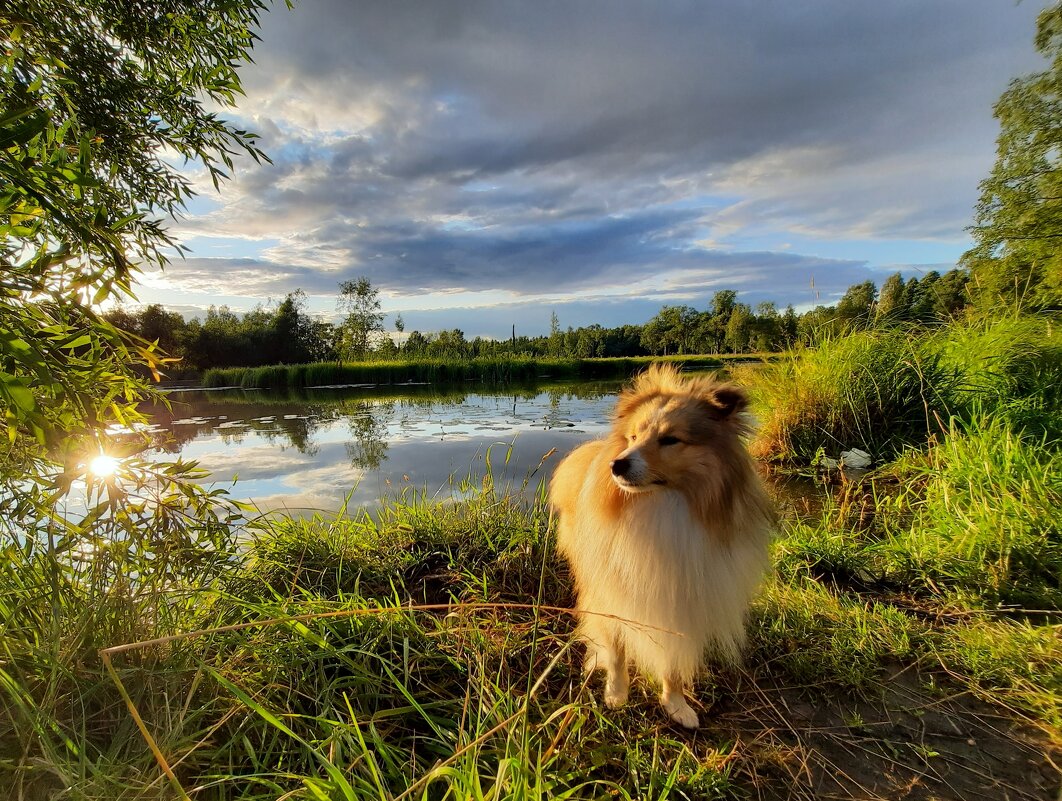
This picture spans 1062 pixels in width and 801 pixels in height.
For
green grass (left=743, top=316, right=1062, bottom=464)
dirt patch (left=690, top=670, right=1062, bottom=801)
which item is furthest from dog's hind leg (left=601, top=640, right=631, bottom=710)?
green grass (left=743, top=316, right=1062, bottom=464)

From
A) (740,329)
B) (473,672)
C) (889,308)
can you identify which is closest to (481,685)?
(473,672)

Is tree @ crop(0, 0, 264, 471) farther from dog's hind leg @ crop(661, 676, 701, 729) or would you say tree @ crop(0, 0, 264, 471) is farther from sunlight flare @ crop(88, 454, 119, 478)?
dog's hind leg @ crop(661, 676, 701, 729)

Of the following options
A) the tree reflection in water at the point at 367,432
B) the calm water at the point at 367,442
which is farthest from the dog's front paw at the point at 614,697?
the tree reflection in water at the point at 367,432

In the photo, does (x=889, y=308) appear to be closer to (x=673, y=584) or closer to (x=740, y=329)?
(x=673, y=584)

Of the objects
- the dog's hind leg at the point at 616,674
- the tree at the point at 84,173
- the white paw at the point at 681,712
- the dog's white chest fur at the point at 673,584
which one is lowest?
the white paw at the point at 681,712

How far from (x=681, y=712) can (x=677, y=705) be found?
0.03 metres

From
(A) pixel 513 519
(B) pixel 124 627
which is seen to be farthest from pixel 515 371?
(B) pixel 124 627

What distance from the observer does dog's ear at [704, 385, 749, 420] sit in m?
2.04

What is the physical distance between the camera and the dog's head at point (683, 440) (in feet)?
6.23

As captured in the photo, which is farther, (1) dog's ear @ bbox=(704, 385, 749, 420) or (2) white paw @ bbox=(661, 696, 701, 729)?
(1) dog's ear @ bbox=(704, 385, 749, 420)

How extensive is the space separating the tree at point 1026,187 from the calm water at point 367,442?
10.4 m

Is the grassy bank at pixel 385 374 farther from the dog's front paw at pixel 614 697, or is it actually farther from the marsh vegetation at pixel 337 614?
the dog's front paw at pixel 614 697

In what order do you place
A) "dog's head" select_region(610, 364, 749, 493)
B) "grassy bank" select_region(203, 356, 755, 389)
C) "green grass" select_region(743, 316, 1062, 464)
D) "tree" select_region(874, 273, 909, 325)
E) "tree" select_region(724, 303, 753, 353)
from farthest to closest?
1. "grassy bank" select_region(203, 356, 755, 389)
2. "tree" select_region(724, 303, 753, 353)
3. "tree" select_region(874, 273, 909, 325)
4. "green grass" select_region(743, 316, 1062, 464)
5. "dog's head" select_region(610, 364, 749, 493)

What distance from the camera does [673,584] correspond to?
1.88m
